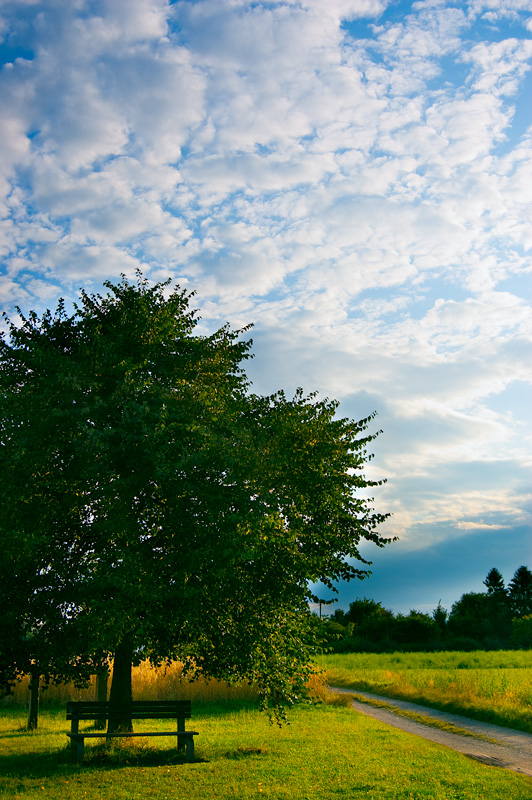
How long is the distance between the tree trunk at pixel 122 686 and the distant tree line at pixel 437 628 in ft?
155

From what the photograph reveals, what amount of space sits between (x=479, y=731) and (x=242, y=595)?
10664 mm

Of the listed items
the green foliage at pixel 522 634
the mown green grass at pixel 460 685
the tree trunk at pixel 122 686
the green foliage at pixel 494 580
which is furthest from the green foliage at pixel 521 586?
the tree trunk at pixel 122 686

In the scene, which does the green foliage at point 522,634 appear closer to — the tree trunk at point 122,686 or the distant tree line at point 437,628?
the distant tree line at point 437,628

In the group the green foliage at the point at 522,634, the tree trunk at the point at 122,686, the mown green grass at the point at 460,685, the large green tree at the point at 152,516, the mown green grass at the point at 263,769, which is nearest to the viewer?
the mown green grass at the point at 263,769

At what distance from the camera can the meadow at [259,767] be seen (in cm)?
1126

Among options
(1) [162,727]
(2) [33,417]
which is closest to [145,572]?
(2) [33,417]

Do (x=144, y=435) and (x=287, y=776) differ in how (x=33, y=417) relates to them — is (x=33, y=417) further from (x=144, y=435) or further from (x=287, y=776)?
(x=287, y=776)

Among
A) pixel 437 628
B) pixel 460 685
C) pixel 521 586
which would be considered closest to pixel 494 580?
pixel 521 586

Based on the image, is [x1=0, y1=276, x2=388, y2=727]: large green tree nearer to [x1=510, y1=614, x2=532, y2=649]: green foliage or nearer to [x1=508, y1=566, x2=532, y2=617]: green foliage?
[x1=510, y1=614, x2=532, y2=649]: green foliage

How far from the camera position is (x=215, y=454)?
43.0ft

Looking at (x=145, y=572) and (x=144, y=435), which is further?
(x=144, y=435)

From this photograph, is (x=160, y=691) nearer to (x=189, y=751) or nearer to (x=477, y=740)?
(x=189, y=751)

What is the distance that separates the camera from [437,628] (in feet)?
248

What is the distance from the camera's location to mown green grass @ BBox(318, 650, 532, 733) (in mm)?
22392
